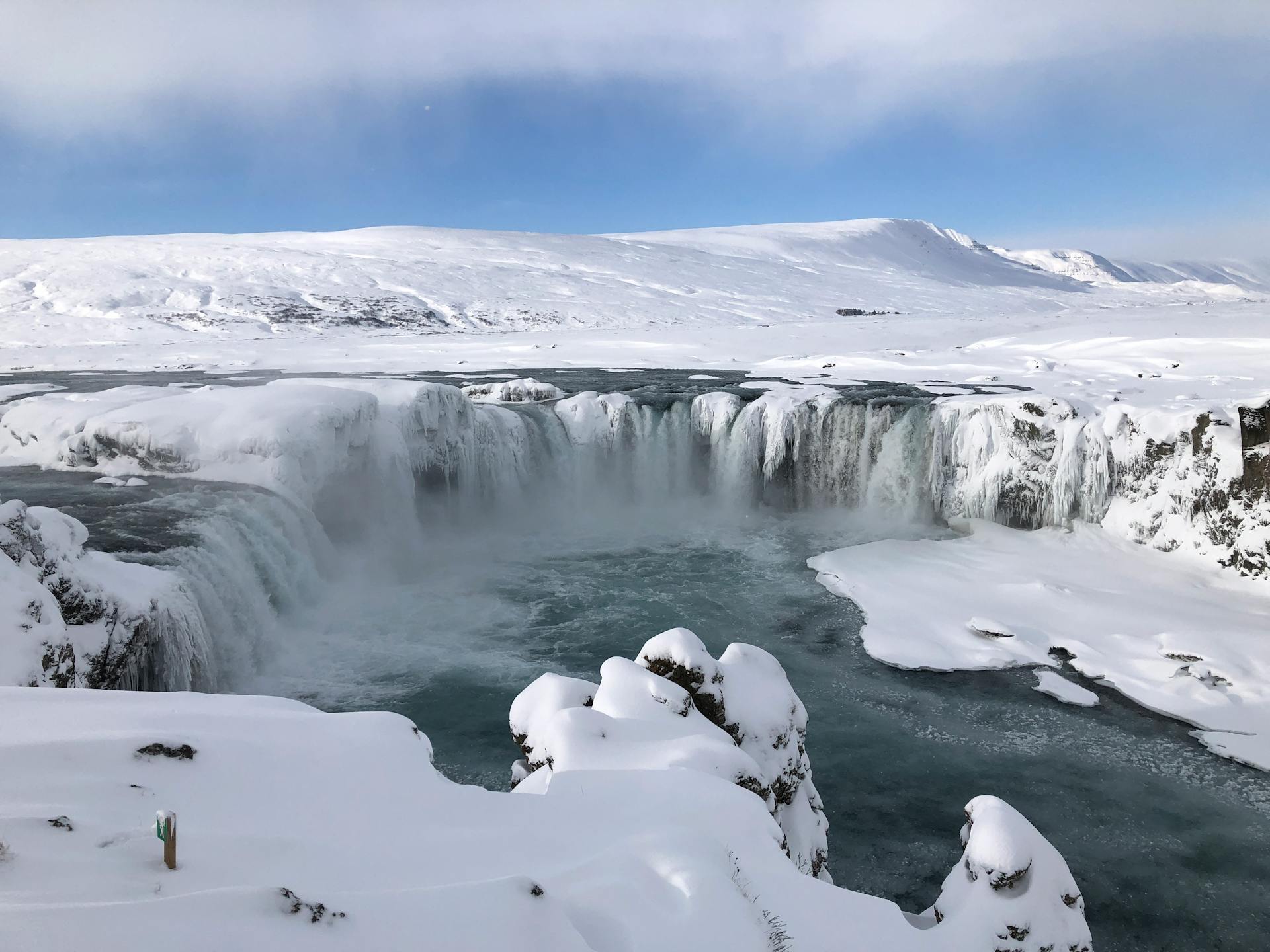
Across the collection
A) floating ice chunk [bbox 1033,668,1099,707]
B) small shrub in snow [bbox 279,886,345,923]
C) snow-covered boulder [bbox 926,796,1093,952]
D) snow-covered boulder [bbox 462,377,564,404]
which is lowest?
floating ice chunk [bbox 1033,668,1099,707]

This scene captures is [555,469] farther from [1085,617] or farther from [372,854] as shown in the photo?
[372,854]

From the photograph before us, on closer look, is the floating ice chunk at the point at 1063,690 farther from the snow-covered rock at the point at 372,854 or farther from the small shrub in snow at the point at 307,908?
the small shrub in snow at the point at 307,908

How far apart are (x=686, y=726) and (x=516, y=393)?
48.6 feet

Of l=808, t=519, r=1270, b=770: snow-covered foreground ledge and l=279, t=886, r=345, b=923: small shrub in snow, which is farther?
l=808, t=519, r=1270, b=770: snow-covered foreground ledge

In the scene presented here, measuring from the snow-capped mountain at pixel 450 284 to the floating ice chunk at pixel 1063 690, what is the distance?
44989 millimetres

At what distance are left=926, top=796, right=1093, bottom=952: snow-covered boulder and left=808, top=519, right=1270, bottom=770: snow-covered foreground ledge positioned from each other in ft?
15.5

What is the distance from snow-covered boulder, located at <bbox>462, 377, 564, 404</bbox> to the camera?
18812 millimetres

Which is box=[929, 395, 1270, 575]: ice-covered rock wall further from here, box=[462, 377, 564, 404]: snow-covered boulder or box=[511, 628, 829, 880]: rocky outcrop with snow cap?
box=[511, 628, 829, 880]: rocky outcrop with snow cap

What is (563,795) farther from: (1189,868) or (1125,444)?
(1125,444)

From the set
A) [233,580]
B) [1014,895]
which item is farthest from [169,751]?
[233,580]

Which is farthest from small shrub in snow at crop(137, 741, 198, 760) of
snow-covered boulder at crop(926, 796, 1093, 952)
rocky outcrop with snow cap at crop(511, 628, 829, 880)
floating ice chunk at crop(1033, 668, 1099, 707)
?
floating ice chunk at crop(1033, 668, 1099, 707)

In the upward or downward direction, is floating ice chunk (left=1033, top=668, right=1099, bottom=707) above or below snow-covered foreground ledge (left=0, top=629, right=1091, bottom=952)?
below

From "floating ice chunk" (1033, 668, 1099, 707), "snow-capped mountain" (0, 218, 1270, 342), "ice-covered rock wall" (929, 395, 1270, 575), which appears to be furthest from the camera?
"snow-capped mountain" (0, 218, 1270, 342)

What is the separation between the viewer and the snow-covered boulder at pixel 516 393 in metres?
18.8
